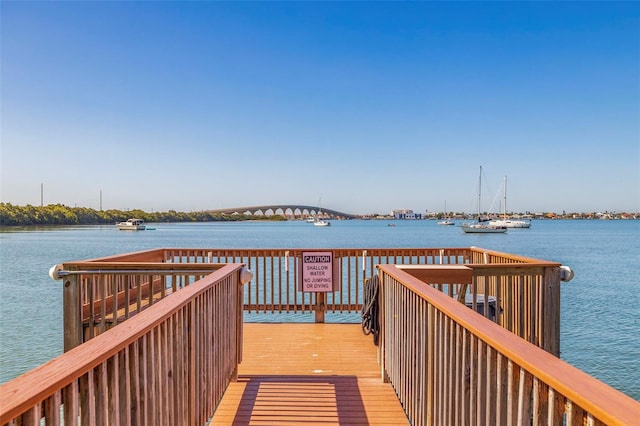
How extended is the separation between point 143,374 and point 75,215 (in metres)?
91.3

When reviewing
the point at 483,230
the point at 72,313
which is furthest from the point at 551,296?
the point at 483,230

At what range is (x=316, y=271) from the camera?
19.1 feet

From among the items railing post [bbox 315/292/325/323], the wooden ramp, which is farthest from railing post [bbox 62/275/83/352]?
railing post [bbox 315/292/325/323]

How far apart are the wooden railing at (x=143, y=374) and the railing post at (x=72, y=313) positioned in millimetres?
1656

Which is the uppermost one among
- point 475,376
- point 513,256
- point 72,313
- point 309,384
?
point 513,256

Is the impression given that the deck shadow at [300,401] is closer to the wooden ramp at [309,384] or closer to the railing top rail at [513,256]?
the wooden ramp at [309,384]

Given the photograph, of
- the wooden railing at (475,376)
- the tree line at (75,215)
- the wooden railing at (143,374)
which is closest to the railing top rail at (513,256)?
the wooden railing at (475,376)

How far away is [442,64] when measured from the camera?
20984 mm

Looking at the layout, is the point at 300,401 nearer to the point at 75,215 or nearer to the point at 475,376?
the point at 475,376

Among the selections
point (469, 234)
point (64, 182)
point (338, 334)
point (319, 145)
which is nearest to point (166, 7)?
point (338, 334)

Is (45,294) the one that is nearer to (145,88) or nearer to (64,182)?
(145,88)

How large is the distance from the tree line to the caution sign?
7902cm

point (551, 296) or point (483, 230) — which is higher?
point (551, 296)

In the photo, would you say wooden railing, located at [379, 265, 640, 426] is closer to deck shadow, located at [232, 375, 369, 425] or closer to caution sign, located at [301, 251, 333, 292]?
deck shadow, located at [232, 375, 369, 425]
